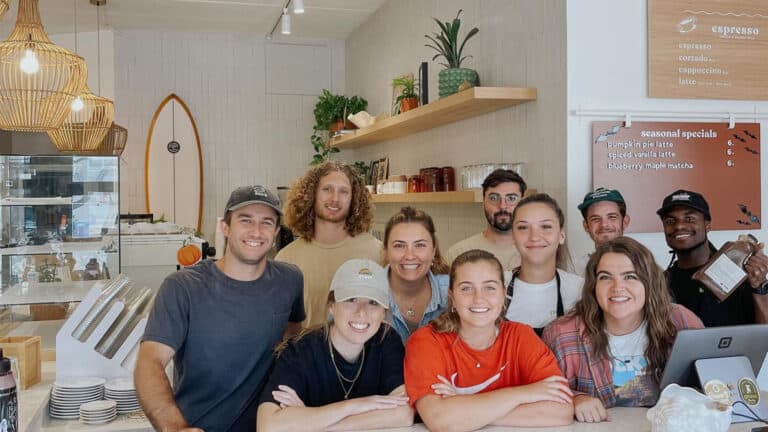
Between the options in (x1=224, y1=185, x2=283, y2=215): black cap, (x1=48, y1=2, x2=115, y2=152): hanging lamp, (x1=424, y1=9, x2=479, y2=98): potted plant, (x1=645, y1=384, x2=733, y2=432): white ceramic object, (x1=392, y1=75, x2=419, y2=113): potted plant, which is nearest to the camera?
(x1=645, y1=384, x2=733, y2=432): white ceramic object

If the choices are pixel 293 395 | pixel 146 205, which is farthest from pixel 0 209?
pixel 146 205

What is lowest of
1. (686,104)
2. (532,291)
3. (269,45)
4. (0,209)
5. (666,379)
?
(666,379)

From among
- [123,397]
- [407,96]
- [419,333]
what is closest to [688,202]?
[419,333]

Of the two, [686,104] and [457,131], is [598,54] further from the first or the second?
[457,131]

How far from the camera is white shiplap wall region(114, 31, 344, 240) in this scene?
23.7 ft

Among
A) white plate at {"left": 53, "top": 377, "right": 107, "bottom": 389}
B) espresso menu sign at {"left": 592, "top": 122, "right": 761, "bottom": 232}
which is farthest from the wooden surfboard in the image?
espresso menu sign at {"left": 592, "top": 122, "right": 761, "bottom": 232}

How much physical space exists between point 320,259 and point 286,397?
112 centimetres

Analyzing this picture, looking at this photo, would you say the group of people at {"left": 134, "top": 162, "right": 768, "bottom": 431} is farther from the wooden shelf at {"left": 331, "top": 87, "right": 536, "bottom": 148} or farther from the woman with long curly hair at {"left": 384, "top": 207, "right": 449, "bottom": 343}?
the wooden shelf at {"left": 331, "top": 87, "right": 536, "bottom": 148}

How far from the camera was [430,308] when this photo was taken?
264 cm

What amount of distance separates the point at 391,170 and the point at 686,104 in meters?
3.03

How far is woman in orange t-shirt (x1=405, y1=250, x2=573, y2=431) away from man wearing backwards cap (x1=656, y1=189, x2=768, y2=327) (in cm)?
89

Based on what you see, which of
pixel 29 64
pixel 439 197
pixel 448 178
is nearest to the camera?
pixel 29 64

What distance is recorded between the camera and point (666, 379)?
211 centimetres

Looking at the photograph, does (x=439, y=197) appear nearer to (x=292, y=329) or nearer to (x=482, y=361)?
(x=292, y=329)
